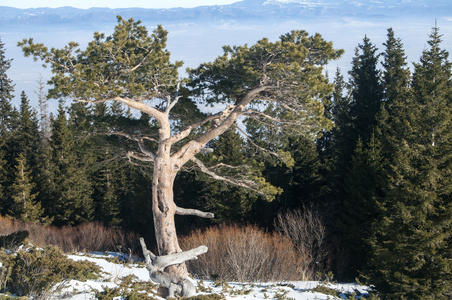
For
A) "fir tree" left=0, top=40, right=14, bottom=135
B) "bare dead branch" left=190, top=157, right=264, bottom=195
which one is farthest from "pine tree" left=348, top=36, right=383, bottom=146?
"fir tree" left=0, top=40, right=14, bottom=135

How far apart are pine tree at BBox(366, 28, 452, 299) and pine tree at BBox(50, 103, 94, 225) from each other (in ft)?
99.9

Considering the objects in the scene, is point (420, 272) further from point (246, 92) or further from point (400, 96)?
point (400, 96)

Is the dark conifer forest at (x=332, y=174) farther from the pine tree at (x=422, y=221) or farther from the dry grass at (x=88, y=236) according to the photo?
the dry grass at (x=88, y=236)

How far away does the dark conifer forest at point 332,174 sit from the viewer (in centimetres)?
1455

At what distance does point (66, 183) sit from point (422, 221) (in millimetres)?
32473

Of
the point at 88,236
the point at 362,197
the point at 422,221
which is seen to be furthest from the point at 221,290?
the point at 88,236

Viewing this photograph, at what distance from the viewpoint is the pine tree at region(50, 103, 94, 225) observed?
3988 cm

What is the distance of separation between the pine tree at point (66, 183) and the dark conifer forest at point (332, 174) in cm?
10

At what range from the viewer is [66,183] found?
39.9 metres

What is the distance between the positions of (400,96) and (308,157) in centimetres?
814

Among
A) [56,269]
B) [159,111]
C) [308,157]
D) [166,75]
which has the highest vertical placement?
[166,75]

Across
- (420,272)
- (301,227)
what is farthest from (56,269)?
(301,227)

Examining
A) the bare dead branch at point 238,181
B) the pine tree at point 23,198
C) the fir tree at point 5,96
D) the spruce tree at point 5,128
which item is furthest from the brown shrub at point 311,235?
the fir tree at point 5,96

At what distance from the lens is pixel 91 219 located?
4144cm
